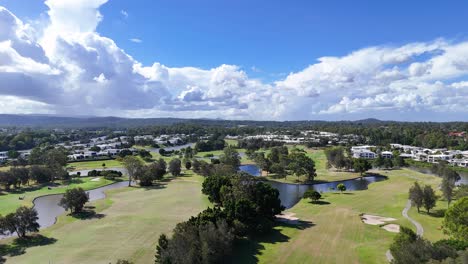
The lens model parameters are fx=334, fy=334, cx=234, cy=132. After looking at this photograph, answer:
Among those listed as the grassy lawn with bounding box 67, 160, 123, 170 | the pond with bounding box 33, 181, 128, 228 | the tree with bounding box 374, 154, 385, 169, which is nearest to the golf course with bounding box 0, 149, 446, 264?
the pond with bounding box 33, 181, 128, 228

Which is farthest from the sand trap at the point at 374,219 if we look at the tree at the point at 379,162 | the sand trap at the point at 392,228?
the tree at the point at 379,162

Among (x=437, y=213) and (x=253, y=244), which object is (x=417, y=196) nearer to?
(x=437, y=213)

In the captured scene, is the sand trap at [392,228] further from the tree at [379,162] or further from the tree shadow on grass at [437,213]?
the tree at [379,162]

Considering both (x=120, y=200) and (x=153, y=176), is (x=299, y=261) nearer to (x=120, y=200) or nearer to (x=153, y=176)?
(x=120, y=200)

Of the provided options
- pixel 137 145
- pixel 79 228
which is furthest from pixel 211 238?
pixel 137 145

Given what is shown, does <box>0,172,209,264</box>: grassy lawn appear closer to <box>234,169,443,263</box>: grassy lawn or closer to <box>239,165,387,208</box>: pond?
<box>234,169,443,263</box>: grassy lawn
